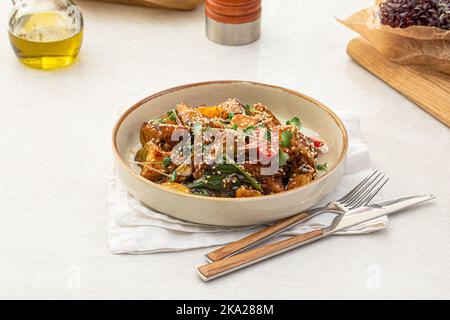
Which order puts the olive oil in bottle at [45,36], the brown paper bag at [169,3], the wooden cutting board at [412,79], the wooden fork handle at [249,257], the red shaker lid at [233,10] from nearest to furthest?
the wooden fork handle at [249,257], the wooden cutting board at [412,79], the olive oil in bottle at [45,36], the red shaker lid at [233,10], the brown paper bag at [169,3]

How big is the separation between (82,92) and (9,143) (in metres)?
0.30

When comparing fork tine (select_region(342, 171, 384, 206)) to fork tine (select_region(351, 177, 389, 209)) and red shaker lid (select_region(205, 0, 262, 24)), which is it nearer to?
fork tine (select_region(351, 177, 389, 209))

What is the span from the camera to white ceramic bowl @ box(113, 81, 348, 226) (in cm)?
128

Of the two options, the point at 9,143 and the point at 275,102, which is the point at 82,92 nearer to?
the point at 9,143

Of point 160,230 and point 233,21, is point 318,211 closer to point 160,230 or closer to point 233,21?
point 160,230

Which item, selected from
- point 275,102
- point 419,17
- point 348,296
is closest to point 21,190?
point 275,102

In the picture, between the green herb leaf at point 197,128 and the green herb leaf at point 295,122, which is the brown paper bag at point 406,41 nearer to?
the green herb leaf at point 295,122

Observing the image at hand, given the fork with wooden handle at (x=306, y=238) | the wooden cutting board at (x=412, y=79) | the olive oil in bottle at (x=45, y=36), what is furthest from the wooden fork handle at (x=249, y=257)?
the olive oil in bottle at (x=45, y=36)

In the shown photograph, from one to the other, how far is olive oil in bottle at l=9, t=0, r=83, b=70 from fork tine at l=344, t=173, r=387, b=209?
2.99 feet

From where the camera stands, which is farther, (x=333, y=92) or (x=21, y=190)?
(x=333, y=92)

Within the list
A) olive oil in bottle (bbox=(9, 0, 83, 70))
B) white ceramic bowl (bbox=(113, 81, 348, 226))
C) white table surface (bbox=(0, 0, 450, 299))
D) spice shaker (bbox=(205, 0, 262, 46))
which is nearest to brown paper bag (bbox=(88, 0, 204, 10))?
white table surface (bbox=(0, 0, 450, 299))

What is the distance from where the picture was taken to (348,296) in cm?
122

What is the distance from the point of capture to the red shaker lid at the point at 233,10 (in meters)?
2.06

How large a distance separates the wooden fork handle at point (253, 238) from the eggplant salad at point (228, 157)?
59 mm
